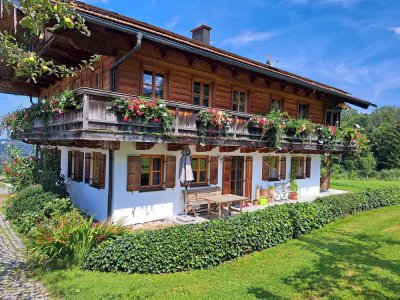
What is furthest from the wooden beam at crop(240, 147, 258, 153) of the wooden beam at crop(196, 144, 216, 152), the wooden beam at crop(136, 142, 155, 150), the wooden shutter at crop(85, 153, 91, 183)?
the wooden shutter at crop(85, 153, 91, 183)

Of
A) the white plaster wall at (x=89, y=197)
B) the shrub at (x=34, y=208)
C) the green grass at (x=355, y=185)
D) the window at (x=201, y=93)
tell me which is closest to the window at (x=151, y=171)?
Answer: the white plaster wall at (x=89, y=197)

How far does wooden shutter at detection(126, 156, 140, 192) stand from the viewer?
35.9 ft

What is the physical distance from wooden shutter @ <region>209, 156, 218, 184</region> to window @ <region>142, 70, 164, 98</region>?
3648 mm

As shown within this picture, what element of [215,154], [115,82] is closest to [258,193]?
[215,154]

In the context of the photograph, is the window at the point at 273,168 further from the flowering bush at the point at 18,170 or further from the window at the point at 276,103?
the flowering bush at the point at 18,170

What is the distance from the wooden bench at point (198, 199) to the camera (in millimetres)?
12164

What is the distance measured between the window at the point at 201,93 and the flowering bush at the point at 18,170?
9.41 meters

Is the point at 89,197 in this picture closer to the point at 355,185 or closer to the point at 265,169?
the point at 265,169

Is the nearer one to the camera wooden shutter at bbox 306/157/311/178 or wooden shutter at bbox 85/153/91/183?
wooden shutter at bbox 85/153/91/183

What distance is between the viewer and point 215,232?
815 cm

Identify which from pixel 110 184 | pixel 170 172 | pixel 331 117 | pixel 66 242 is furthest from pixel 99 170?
pixel 331 117

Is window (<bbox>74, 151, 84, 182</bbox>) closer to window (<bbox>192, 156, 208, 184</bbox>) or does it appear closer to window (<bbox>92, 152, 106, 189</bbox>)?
window (<bbox>92, 152, 106, 189</bbox>)

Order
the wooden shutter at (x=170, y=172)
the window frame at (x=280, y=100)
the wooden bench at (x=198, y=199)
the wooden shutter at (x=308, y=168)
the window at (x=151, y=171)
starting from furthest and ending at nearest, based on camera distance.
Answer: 1. the wooden shutter at (x=308, y=168)
2. the window frame at (x=280, y=100)
3. the wooden bench at (x=198, y=199)
4. the wooden shutter at (x=170, y=172)
5. the window at (x=151, y=171)

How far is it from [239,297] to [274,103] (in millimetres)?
12433
